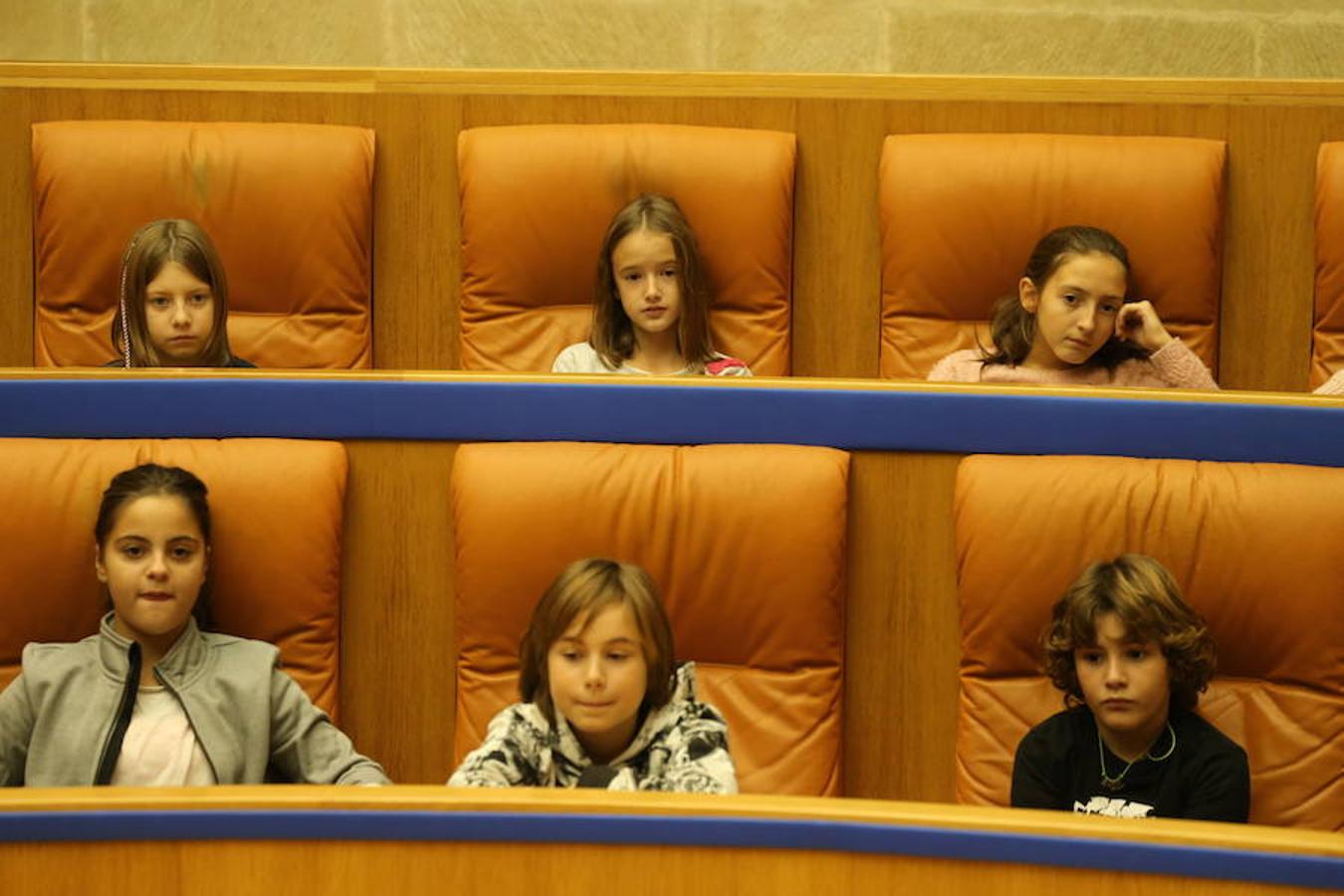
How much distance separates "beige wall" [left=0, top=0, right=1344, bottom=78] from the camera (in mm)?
1357

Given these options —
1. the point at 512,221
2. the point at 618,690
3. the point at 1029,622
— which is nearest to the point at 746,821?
the point at 618,690

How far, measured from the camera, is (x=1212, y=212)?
1.07m

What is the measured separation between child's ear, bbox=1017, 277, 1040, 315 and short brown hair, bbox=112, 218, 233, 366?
0.47m

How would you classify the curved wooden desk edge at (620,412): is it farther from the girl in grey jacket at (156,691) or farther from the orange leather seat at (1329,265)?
the orange leather seat at (1329,265)

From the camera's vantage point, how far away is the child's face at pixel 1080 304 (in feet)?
3.32

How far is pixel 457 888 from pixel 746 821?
91mm

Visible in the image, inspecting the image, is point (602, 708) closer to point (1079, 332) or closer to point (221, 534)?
point (221, 534)

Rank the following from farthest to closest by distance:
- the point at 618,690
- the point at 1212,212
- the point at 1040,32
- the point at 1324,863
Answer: the point at 1040,32, the point at 1212,212, the point at 618,690, the point at 1324,863


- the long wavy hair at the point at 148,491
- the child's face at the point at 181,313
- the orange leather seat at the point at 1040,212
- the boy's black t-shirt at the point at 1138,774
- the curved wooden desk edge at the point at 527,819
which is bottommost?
the boy's black t-shirt at the point at 1138,774

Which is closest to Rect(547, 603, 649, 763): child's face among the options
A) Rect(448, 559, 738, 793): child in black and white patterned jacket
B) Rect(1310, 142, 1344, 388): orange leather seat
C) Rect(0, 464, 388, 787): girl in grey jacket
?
Rect(448, 559, 738, 793): child in black and white patterned jacket

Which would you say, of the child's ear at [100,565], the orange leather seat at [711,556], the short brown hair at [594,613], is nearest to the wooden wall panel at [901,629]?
the orange leather seat at [711,556]

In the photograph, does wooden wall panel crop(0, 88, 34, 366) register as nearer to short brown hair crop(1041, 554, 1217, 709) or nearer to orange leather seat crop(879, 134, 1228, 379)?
orange leather seat crop(879, 134, 1228, 379)

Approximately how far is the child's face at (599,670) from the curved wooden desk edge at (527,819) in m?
0.20

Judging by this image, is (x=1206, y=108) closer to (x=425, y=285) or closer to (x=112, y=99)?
(x=425, y=285)
